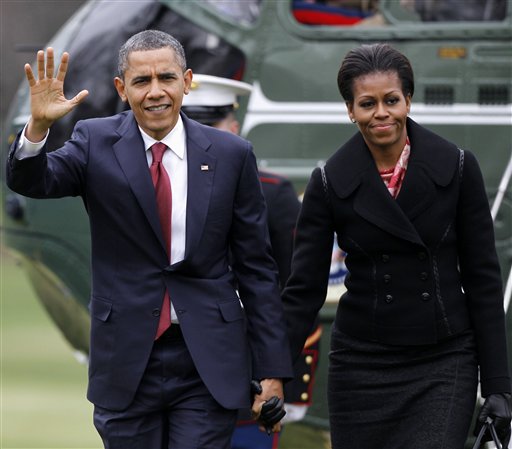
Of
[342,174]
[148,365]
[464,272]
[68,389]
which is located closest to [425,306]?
[464,272]

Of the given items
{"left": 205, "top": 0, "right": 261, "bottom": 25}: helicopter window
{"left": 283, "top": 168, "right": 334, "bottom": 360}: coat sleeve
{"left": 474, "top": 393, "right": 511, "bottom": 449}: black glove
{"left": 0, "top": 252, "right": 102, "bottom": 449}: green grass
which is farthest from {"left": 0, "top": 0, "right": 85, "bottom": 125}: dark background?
{"left": 474, "top": 393, "right": 511, "bottom": 449}: black glove

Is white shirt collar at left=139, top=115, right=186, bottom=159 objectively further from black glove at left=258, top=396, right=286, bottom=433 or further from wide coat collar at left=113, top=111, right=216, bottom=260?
black glove at left=258, top=396, right=286, bottom=433

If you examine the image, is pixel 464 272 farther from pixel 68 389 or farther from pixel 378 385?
pixel 68 389

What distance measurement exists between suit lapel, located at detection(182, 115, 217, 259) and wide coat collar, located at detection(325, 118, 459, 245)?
0.44 metres

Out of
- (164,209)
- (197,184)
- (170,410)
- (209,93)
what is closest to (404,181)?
(197,184)

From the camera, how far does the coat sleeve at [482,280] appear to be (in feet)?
16.2

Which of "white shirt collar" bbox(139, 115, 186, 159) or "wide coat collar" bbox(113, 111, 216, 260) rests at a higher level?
"white shirt collar" bbox(139, 115, 186, 159)

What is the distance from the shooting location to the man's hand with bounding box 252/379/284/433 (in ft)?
16.1

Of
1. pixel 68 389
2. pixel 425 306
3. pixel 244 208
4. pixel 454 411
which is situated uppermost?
pixel 244 208

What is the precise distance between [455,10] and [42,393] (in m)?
5.88

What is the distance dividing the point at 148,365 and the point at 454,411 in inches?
39.2

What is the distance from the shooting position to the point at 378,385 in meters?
5.00

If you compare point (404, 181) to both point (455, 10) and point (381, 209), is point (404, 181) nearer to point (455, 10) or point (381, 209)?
point (381, 209)

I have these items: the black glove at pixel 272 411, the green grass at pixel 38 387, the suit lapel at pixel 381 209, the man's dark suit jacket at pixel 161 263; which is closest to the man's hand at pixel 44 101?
the man's dark suit jacket at pixel 161 263
